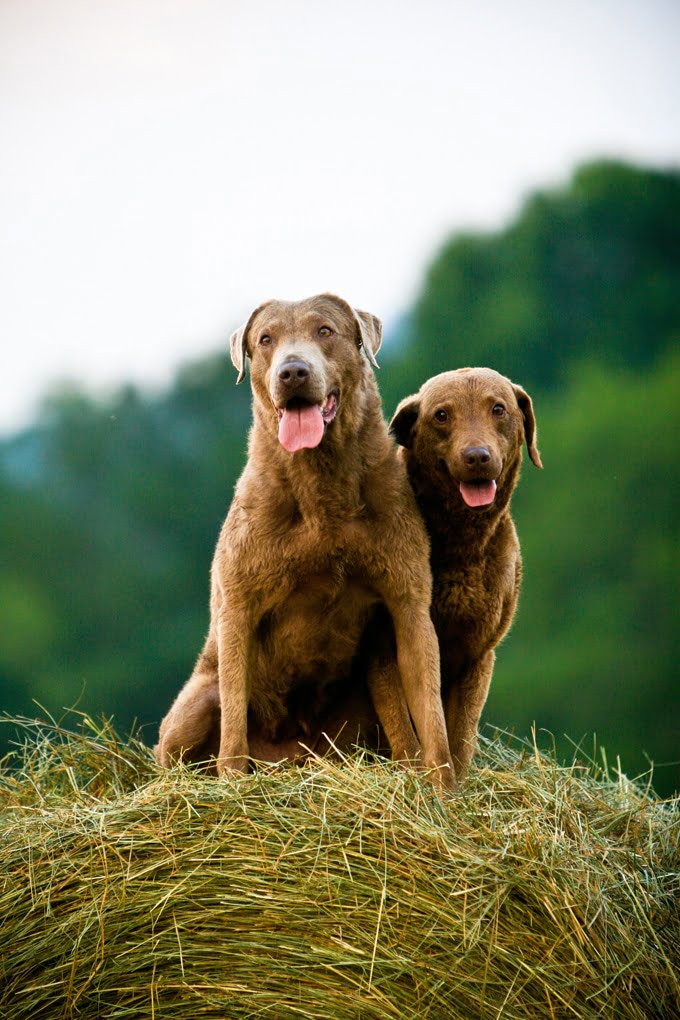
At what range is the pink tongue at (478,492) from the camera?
4961 millimetres

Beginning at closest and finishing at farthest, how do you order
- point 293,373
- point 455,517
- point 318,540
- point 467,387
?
point 293,373 < point 318,540 < point 467,387 < point 455,517

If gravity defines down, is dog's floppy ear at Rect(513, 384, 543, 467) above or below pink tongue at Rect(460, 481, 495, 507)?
above

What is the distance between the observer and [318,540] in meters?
4.95

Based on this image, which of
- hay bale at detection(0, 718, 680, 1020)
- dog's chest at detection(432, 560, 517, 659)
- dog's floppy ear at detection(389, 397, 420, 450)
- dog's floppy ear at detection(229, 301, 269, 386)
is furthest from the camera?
dog's floppy ear at detection(389, 397, 420, 450)

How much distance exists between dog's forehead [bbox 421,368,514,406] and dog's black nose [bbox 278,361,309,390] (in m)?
0.71

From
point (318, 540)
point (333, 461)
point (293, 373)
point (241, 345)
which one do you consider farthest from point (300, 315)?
point (318, 540)

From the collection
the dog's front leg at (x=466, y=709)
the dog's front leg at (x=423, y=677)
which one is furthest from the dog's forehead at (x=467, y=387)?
the dog's front leg at (x=466, y=709)

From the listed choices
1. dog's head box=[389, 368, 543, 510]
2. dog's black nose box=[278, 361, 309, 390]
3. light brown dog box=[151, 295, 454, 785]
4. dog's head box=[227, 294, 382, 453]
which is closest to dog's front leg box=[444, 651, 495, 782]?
light brown dog box=[151, 295, 454, 785]

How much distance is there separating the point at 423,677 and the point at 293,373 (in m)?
1.32

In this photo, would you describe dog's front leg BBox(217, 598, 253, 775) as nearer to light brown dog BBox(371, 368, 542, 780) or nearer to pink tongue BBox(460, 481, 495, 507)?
light brown dog BBox(371, 368, 542, 780)

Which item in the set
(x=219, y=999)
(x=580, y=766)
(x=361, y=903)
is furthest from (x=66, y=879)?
(x=580, y=766)

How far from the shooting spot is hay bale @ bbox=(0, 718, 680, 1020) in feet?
12.4

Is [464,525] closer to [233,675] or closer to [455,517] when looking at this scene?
[455,517]

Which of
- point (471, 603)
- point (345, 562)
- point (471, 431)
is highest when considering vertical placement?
point (471, 431)
